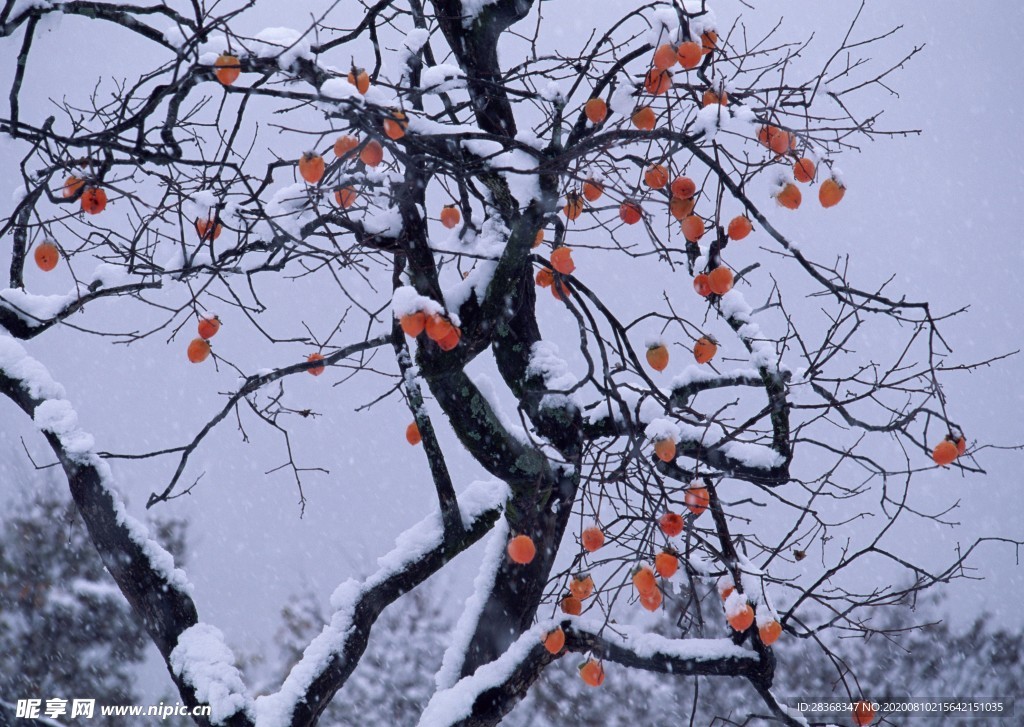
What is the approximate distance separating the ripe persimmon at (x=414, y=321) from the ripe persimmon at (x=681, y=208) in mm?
842

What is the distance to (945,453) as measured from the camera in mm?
2555

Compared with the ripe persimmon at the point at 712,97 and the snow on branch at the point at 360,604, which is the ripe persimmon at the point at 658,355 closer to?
the ripe persimmon at the point at 712,97

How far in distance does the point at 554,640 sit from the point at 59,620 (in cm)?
842

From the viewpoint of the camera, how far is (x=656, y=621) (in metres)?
10.1

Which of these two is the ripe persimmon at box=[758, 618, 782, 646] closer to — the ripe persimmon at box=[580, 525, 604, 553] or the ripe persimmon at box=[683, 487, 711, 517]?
the ripe persimmon at box=[683, 487, 711, 517]

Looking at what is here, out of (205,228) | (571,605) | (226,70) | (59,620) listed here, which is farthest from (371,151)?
(59,620)

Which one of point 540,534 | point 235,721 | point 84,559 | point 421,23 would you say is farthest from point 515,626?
point 84,559

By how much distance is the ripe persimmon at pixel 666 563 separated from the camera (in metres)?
2.32

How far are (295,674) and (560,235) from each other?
1950 mm

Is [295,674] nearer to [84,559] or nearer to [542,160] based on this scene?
[542,160]

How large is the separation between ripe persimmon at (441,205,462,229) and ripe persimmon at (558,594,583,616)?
166 cm

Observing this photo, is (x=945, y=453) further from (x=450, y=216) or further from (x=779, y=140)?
(x=450, y=216)

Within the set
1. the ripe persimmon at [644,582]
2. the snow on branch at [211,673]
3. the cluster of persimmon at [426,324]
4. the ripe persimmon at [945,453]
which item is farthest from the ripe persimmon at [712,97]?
the snow on branch at [211,673]

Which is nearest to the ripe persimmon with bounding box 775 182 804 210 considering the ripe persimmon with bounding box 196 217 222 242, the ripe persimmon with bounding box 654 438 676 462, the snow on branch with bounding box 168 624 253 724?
the ripe persimmon with bounding box 654 438 676 462
